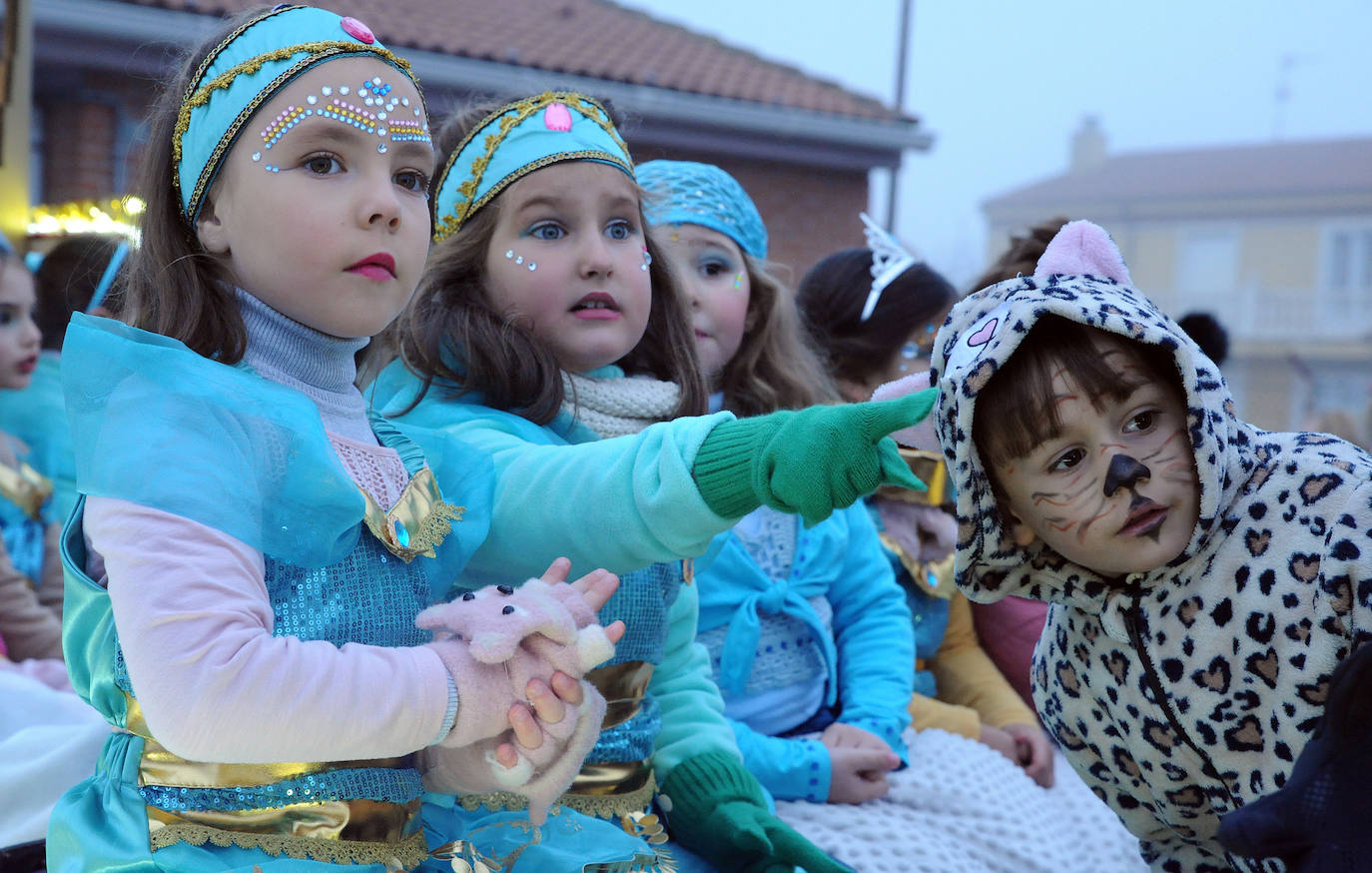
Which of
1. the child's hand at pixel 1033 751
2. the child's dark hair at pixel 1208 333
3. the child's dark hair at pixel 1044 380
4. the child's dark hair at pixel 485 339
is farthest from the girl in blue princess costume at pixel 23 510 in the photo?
the child's dark hair at pixel 1208 333

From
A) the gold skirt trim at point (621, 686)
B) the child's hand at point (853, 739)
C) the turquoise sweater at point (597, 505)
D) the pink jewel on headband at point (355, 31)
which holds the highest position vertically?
the pink jewel on headband at point (355, 31)

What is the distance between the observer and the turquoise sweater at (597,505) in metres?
1.49

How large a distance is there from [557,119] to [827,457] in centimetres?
103

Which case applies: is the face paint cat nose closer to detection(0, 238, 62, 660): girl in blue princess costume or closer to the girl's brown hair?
the girl's brown hair

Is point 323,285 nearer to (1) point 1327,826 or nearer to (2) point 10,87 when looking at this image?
(1) point 1327,826

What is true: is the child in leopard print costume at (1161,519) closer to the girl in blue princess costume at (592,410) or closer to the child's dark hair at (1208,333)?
the girl in blue princess costume at (592,410)

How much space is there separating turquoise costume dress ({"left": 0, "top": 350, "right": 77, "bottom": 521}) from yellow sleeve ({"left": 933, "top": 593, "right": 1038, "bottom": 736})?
103 inches

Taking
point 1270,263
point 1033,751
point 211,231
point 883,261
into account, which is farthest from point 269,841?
point 1270,263

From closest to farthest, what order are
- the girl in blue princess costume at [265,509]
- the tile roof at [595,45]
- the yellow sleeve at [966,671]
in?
the girl in blue princess costume at [265,509]
the yellow sleeve at [966,671]
the tile roof at [595,45]

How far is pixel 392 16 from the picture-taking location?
9.27 metres

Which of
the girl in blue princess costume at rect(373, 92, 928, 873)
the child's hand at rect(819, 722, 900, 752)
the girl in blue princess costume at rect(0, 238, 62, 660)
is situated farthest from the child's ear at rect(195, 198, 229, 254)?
the girl in blue princess costume at rect(0, 238, 62, 660)

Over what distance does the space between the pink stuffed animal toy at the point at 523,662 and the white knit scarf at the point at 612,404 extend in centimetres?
70

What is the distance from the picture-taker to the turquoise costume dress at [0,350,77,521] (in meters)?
3.66

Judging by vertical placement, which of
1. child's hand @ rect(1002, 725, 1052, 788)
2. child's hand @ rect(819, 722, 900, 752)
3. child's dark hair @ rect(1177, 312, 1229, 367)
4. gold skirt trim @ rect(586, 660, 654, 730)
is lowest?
child's hand @ rect(1002, 725, 1052, 788)
